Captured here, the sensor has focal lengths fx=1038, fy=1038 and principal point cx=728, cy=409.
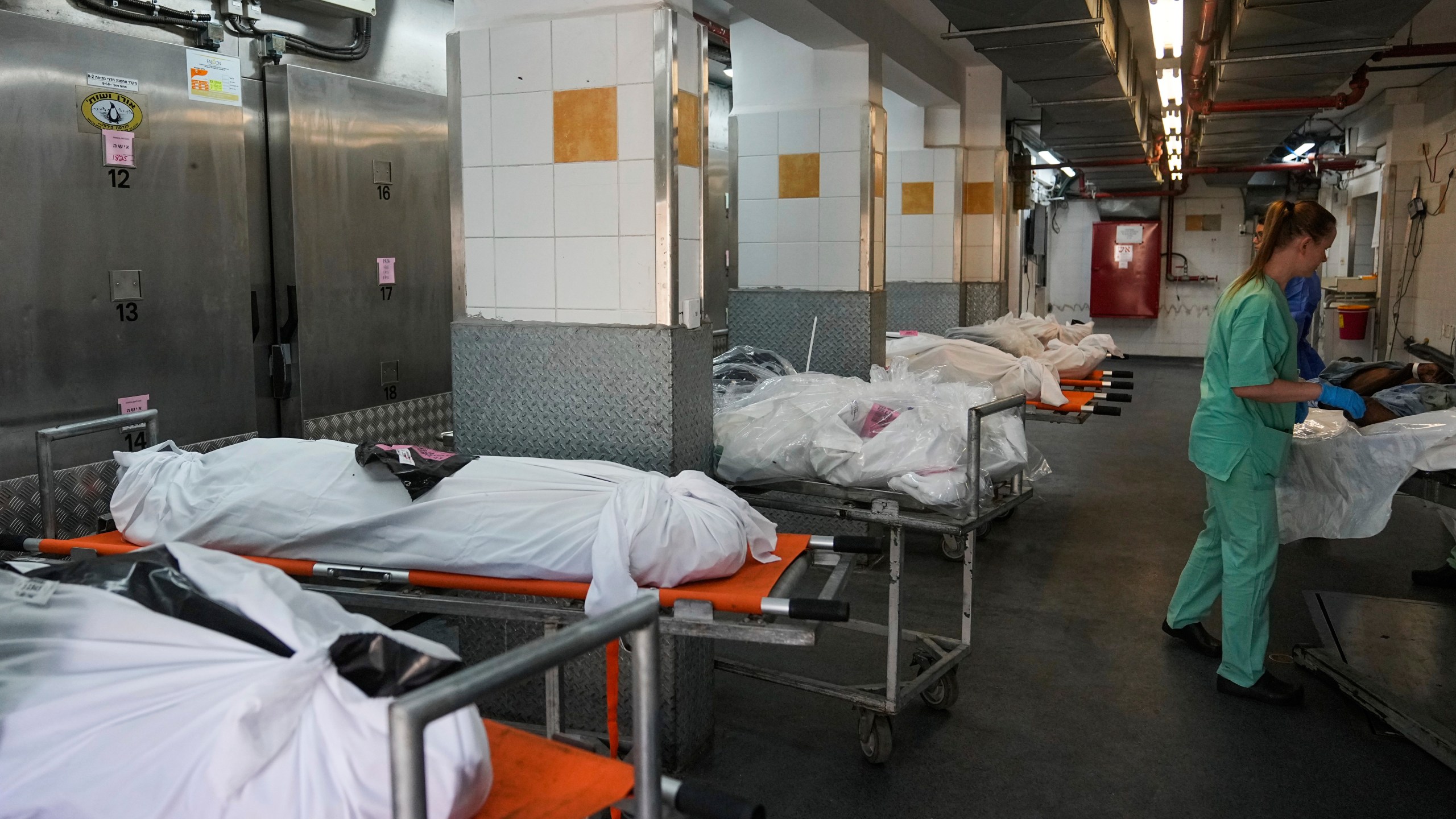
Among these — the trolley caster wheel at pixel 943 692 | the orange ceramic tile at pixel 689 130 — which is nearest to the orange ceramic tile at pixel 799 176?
the orange ceramic tile at pixel 689 130

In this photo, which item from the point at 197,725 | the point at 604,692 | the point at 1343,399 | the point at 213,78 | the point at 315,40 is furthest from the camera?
the point at 315,40

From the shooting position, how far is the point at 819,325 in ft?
19.1

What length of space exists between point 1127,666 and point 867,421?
1325 mm

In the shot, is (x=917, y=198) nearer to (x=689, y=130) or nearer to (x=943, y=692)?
(x=689, y=130)

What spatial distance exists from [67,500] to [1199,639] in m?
4.03

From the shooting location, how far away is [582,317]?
11.2 feet

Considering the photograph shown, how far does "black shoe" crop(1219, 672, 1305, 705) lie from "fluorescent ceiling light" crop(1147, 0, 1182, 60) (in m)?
2.84

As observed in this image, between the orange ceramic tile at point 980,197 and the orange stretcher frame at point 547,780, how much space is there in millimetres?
7487

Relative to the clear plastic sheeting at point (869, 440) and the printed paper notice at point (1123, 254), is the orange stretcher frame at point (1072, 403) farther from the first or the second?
the printed paper notice at point (1123, 254)

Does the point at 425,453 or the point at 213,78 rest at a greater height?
the point at 213,78

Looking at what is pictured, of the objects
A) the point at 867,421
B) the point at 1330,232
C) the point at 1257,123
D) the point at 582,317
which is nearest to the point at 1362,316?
the point at 1257,123

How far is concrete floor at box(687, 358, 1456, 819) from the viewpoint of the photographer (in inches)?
113

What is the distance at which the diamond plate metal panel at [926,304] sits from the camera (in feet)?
26.9

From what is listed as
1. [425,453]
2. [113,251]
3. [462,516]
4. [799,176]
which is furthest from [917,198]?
[462,516]
